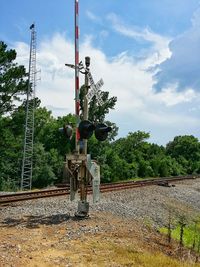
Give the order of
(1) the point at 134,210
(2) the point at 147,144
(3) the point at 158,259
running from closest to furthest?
(3) the point at 158,259 → (1) the point at 134,210 → (2) the point at 147,144

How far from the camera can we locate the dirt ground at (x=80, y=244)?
8.33m

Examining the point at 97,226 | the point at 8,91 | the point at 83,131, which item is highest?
the point at 8,91

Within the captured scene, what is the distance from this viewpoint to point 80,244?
941 cm

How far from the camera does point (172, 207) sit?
62.6 feet

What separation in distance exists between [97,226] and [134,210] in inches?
170

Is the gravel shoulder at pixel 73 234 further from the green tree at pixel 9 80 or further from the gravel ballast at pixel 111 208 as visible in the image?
the green tree at pixel 9 80

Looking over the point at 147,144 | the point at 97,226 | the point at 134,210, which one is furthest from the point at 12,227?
the point at 147,144

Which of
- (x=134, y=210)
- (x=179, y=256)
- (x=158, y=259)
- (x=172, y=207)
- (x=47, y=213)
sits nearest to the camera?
(x=158, y=259)

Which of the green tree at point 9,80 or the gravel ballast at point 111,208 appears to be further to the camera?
the green tree at point 9,80

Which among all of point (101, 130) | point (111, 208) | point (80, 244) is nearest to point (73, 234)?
point (80, 244)

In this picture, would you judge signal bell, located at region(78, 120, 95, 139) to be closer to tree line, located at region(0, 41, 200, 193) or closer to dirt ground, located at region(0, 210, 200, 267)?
dirt ground, located at region(0, 210, 200, 267)

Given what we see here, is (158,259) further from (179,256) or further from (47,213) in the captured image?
(47,213)

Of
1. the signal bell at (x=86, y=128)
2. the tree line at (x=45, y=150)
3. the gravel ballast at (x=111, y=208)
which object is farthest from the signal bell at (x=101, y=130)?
the tree line at (x=45, y=150)

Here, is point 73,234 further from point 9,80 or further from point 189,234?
point 9,80
